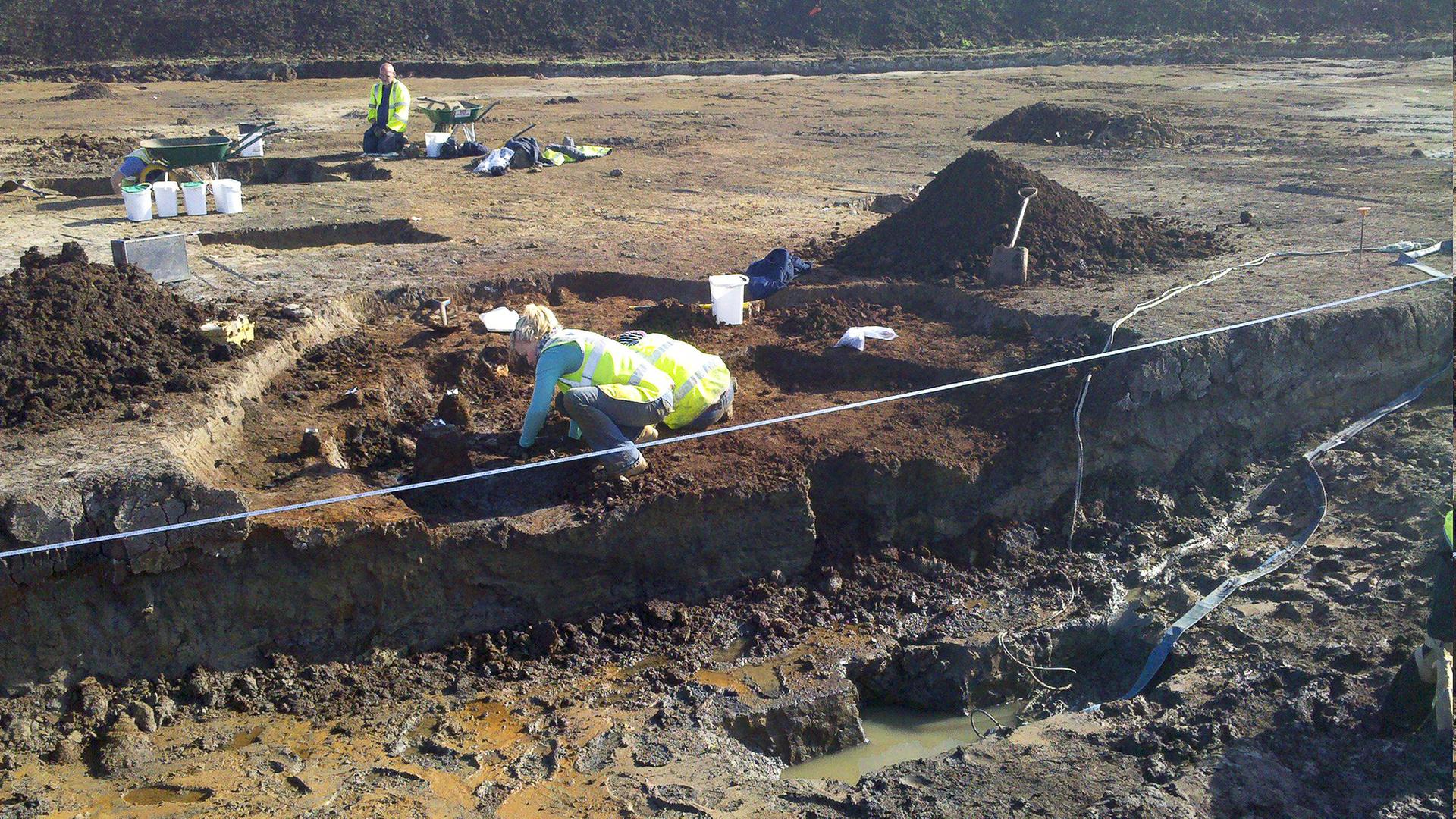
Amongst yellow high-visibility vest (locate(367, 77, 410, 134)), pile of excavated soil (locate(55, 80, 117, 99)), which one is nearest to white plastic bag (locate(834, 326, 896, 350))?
yellow high-visibility vest (locate(367, 77, 410, 134))

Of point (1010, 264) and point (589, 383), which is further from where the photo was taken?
point (1010, 264)

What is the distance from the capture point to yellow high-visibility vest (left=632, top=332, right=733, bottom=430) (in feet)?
20.4

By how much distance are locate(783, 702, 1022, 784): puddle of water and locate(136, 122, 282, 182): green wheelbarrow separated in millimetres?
9766

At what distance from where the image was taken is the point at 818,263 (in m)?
9.47

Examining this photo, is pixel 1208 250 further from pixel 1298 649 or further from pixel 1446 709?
pixel 1446 709

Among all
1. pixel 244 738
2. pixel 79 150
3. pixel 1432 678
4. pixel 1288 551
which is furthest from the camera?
pixel 79 150

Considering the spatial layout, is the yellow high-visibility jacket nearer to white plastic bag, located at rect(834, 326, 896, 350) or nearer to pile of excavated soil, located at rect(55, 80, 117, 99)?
white plastic bag, located at rect(834, 326, 896, 350)

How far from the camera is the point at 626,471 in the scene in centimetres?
594

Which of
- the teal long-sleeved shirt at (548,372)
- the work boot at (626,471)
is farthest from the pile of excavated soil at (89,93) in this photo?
the work boot at (626,471)

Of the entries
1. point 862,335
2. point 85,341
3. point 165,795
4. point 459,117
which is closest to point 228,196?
point 459,117

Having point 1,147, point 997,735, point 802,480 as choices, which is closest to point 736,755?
point 997,735

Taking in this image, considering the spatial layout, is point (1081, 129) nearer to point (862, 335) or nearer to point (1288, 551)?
point (862, 335)

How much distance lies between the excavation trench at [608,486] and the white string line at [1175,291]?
0.10 metres

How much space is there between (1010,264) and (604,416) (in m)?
4.04
